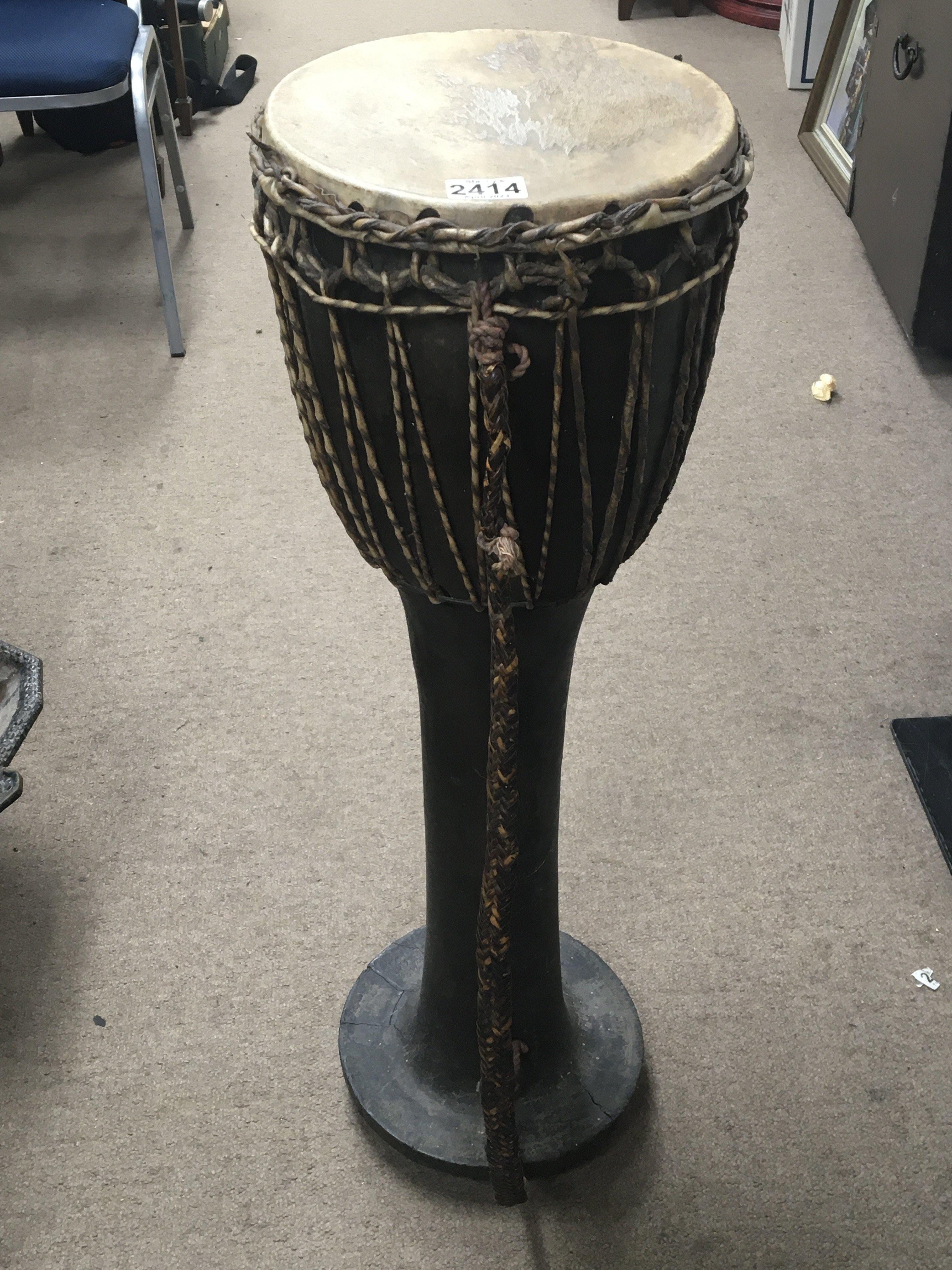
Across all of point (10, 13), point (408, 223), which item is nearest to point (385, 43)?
point (408, 223)

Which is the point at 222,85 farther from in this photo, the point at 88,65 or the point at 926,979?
the point at 926,979

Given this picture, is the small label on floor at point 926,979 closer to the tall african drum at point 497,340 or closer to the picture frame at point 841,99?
the tall african drum at point 497,340

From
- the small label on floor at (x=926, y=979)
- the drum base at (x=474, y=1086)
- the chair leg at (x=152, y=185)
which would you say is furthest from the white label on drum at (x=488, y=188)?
the chair leg at (x=152, y=185)

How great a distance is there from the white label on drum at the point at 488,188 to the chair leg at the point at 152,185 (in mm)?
1703

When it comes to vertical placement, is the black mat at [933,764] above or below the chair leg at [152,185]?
below

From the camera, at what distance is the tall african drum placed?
0.73m

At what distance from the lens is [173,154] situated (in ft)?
9.05

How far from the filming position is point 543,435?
0.80 metres

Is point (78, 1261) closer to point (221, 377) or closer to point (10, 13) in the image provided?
point (221, 377)

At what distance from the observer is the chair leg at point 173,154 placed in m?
2.60

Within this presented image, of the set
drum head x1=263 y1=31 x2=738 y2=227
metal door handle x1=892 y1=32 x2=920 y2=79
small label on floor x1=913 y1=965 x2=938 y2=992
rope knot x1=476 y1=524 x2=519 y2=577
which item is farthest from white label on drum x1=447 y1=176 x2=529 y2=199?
metal door handle x1=892 y1=32 x2=920 y2=79

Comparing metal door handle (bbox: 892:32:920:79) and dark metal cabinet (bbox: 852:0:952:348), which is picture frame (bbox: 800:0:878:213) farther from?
metal door handle (bbox: 892:32:920:79)

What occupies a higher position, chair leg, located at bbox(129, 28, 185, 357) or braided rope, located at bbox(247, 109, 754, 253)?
braided rope, located at bbox(247, 109, 754, 253)

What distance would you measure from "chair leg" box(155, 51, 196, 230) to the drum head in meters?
1.88
